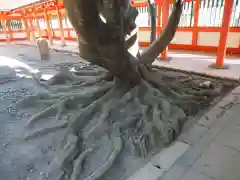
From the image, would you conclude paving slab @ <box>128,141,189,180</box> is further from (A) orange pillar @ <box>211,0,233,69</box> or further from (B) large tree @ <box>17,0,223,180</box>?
(A) orange pillar @ <box>211,0,233,69</box>

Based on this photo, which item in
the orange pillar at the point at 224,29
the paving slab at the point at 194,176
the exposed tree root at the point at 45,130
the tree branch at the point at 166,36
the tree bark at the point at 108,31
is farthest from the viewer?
the orange pillar at the point at 224,29

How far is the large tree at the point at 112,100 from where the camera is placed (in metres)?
1.91

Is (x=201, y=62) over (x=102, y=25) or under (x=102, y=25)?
under

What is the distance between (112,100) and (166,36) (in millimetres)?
1212

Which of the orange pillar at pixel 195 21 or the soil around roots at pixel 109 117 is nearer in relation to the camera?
the soil around roots at pixel 109 117

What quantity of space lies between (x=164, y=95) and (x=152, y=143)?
1081mm

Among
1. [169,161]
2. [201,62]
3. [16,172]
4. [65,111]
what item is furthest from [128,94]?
[201,62]

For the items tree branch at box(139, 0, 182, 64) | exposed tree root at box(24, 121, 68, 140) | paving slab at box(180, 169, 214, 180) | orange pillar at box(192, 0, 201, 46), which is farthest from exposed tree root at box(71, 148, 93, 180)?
orange pillar at box(192, 0, 201, 46)

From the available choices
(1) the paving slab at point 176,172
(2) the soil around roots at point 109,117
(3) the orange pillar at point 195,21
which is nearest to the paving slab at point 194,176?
(1) the paving slab at point 176,172

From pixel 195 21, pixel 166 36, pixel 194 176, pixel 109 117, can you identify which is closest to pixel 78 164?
pixel 109 117

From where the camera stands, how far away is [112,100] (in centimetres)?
271

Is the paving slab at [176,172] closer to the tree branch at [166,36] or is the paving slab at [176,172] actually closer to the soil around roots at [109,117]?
the soil around roots at [109,117]

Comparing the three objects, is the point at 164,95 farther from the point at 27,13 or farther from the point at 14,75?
the point at 27,13

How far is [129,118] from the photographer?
241 centimetres
